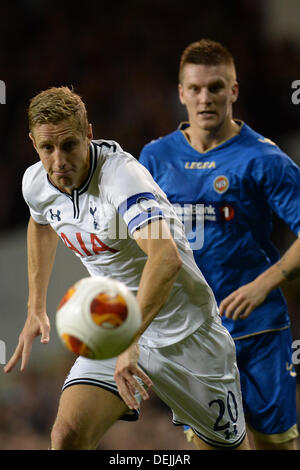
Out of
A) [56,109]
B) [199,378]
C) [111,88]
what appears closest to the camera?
[56,109]

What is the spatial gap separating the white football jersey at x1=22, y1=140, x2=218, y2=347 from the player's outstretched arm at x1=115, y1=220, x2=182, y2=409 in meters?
0.07

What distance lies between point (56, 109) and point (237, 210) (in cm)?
134

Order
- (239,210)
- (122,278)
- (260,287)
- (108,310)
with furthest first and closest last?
(239,210), (260,287), (122,278), (108,310)

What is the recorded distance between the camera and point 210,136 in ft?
13.3

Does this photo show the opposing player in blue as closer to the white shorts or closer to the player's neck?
the player's neck

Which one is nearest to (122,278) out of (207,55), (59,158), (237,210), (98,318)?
(59,158)

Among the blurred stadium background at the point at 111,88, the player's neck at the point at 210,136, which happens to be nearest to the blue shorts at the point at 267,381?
the player's neck at the point at 210,136

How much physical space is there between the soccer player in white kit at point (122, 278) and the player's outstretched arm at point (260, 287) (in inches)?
8.1

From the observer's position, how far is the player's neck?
13.2 feet

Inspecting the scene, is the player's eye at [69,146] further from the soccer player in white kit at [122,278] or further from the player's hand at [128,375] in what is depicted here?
the player's hand at [128,375]

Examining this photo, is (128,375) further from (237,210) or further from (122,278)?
(237,210)

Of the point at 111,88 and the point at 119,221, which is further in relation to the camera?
the point at 111,88

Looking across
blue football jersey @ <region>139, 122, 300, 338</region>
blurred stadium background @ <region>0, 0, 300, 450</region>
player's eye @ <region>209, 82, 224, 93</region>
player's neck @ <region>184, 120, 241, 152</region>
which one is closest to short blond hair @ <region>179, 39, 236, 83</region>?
player's eye @ <region>209, 82, 224, 93</region>

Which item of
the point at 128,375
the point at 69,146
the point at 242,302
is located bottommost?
the point at 242,302
